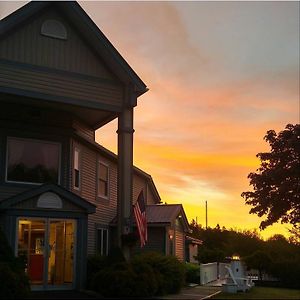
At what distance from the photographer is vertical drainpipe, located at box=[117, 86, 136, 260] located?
20.8 m

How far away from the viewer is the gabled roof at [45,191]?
749 inches

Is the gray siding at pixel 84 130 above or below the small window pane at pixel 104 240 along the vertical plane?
above

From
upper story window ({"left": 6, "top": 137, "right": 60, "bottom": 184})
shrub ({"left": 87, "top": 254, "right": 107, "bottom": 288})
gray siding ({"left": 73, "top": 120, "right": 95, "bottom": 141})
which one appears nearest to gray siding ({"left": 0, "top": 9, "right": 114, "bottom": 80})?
gray siding ({"left": 73, "top": 120, "right": 95, "bottom": 141})

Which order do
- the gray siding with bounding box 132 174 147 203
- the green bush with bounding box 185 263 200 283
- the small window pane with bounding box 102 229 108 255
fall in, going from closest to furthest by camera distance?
the small window pane with bounding box 102 229 108 255 < the green bush with bounding box 185 263 200 283 < the gray siding with bounding box 132 174 147 203

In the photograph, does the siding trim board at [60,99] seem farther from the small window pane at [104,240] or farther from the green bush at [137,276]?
the small window pane at [104,240]

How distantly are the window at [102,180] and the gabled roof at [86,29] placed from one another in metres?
5.82

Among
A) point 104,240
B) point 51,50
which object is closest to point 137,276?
point 104,240

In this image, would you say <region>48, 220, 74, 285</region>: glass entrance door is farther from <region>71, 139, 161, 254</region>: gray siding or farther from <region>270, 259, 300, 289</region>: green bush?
<region>270, 259, 300, 289</region>: green bush

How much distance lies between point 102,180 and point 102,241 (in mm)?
2832

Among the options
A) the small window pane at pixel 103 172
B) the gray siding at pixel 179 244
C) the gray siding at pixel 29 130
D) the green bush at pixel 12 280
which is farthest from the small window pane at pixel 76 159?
the gray siding at pixel 179 244

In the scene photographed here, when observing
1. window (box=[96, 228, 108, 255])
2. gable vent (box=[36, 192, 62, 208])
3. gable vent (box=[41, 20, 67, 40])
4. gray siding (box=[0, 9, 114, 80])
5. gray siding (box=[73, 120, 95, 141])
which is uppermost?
gable vent (box=[41, 20, 67, 40])

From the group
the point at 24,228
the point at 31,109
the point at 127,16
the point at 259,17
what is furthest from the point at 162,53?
the point at 24,228

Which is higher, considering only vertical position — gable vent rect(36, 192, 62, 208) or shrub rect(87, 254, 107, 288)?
gable vent rect(36, 192, 62, 208)

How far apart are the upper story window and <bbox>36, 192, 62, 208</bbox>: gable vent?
7.36 feet
